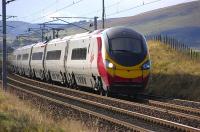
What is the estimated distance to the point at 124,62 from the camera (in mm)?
22656

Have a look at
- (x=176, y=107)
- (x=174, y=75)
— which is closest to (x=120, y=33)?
(x=176, y=107)

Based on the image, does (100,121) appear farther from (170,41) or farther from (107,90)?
(170,41)

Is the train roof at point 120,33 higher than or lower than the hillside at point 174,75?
higher

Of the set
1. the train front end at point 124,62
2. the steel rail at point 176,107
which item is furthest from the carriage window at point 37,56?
the steel rail at point 176,107

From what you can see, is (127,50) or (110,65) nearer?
(110,65)

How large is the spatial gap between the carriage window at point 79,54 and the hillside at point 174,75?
445 cm

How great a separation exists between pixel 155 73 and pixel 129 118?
52.5ft

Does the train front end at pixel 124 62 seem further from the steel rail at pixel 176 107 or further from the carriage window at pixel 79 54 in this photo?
the carriage window at pixel 79 54

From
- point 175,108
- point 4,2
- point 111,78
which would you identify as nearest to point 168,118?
point 175,108

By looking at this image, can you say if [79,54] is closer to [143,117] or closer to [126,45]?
[126,45]

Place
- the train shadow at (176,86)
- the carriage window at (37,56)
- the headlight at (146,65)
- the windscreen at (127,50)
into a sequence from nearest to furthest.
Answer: the windscreen at (127,50)
the headlight at (146,65)
the train shadow at (176,86)
the carriage window at (37,56)

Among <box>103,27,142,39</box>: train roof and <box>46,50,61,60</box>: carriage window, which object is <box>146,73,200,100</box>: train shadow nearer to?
<box>103,27,142,39</box>: train roof

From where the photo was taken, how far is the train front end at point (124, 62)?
74.0 ft

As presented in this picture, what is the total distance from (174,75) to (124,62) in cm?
800
